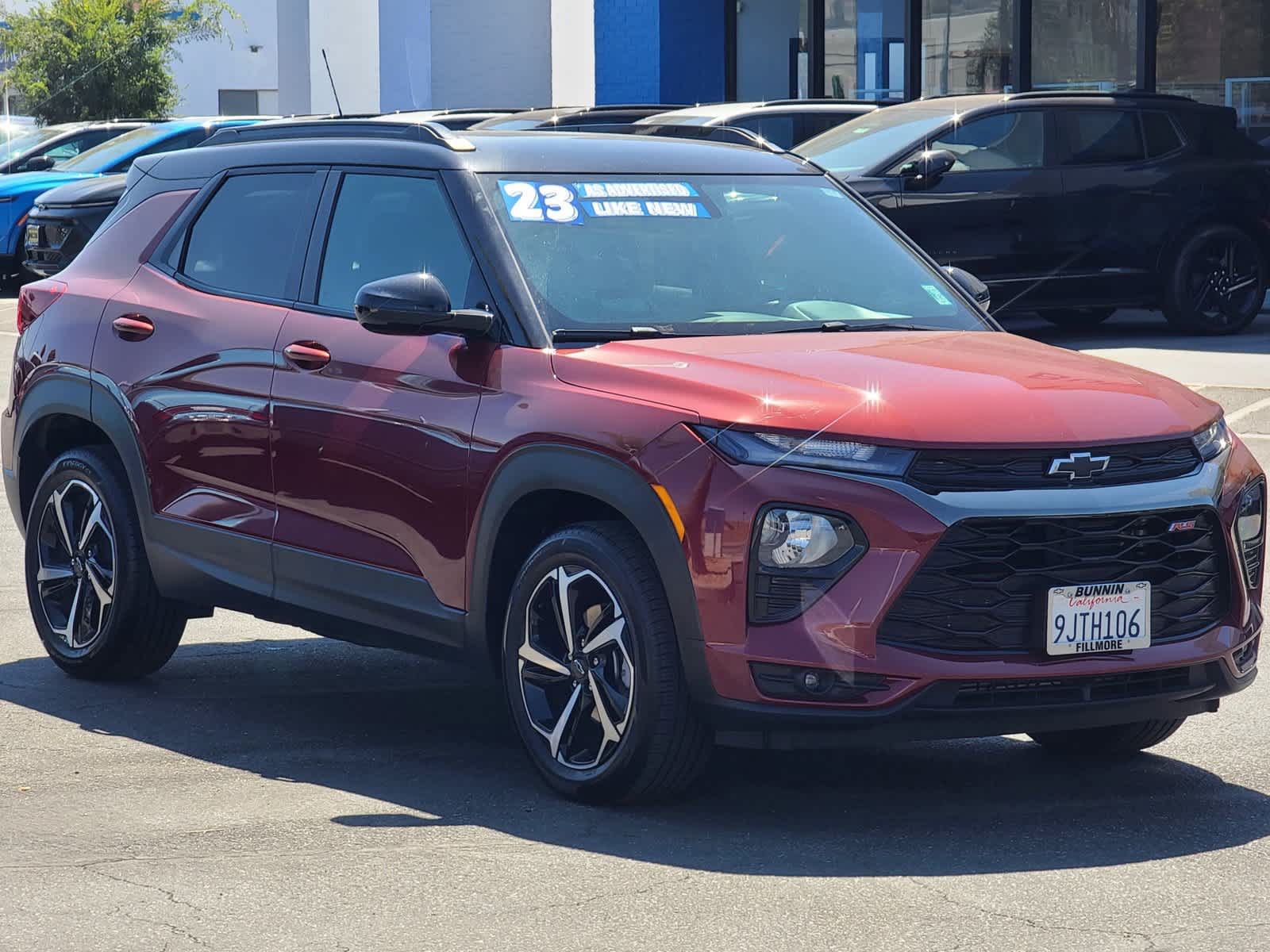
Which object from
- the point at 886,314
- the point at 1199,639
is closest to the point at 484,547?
the point at 886,314

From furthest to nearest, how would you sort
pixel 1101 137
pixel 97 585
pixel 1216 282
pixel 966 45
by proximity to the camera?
pixel 966 45, pixel 1216 282, pixel 1101 137, pixel 97 585

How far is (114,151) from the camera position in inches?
902

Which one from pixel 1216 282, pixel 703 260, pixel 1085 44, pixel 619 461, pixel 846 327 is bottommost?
pixel 1216 282

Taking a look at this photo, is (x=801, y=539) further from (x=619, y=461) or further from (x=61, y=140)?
(x=61, y=140)

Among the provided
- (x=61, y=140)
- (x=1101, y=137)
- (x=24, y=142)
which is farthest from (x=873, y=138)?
(x=24, y=142)

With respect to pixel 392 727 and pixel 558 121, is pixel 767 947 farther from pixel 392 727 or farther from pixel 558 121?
pixel 558 121

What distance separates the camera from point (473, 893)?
4.71m

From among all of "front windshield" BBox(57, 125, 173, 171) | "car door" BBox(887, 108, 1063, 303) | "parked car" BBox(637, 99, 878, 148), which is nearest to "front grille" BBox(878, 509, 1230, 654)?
A: "car door" BBox(887, 108, 1063, 303)

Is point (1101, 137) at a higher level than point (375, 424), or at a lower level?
higher

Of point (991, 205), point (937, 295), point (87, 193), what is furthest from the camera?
point (87, 193)

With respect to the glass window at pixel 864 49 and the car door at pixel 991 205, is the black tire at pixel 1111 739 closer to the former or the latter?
the car door at pixel 991 205

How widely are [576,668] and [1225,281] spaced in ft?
39.4

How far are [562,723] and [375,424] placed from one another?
1050mm

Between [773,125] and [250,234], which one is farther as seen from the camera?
[773,125]
